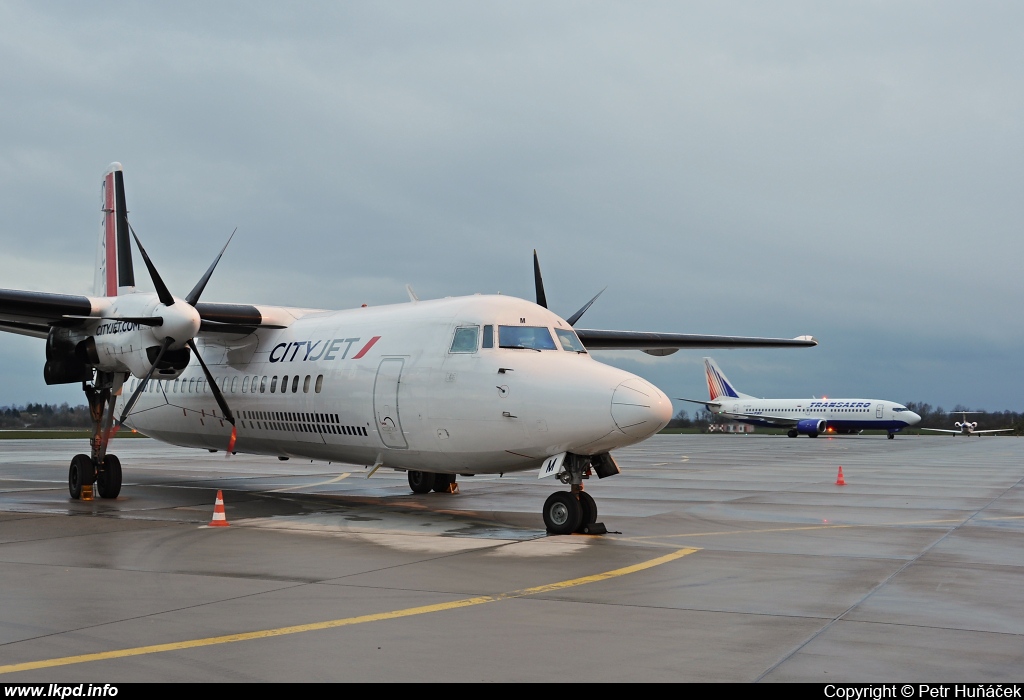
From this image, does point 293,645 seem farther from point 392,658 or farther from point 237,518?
point 237,518

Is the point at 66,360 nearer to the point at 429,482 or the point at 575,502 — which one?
the point at 429,482

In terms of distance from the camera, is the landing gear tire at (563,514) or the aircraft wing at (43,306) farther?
the aircraft wing at (43,306)

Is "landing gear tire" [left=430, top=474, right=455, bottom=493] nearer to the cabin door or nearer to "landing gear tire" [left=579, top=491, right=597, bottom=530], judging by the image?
the cabin door

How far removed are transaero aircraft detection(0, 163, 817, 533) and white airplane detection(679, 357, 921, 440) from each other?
152ft

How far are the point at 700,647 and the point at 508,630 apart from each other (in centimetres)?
133

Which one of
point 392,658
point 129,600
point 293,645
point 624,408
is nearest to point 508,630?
point 392,658

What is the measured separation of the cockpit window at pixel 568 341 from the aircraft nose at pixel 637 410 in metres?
1.65

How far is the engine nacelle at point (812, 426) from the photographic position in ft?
212

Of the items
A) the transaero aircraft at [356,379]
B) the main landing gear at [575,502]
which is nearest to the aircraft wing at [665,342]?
the transaero aircraft at [356,379]

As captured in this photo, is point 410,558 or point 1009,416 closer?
point 410,558

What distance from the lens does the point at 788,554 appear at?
10.1 metres
